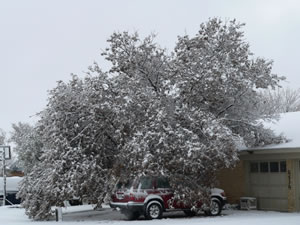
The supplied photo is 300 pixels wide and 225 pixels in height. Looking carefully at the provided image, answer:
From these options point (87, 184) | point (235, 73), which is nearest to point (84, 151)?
point (87, 184)

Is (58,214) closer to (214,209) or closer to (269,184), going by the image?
(214,209)

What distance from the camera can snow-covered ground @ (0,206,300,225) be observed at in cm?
1711

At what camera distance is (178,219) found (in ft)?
64.4

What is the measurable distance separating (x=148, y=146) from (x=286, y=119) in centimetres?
912

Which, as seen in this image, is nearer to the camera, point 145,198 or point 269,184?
point 145,198

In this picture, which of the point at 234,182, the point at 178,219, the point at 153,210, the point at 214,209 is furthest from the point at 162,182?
the point at 234,182

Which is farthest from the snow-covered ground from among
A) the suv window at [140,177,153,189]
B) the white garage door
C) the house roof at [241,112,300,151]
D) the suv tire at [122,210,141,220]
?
the house roof at [241,112,300,151]

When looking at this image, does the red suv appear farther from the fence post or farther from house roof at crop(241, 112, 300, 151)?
house roof at crop(241, 112, 300, 151)

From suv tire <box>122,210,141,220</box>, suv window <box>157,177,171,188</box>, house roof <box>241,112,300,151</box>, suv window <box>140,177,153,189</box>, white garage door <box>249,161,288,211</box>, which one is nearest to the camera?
suv window <box>140,177,153,189</box>

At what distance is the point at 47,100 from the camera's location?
21719 mm

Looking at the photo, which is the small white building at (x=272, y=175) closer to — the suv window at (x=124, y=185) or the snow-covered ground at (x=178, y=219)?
the snow-covered ground at (x=178, y=219)

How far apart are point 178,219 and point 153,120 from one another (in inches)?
141

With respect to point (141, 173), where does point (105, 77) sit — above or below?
above

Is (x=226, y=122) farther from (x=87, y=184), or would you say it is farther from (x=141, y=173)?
(x=87, y=184)
